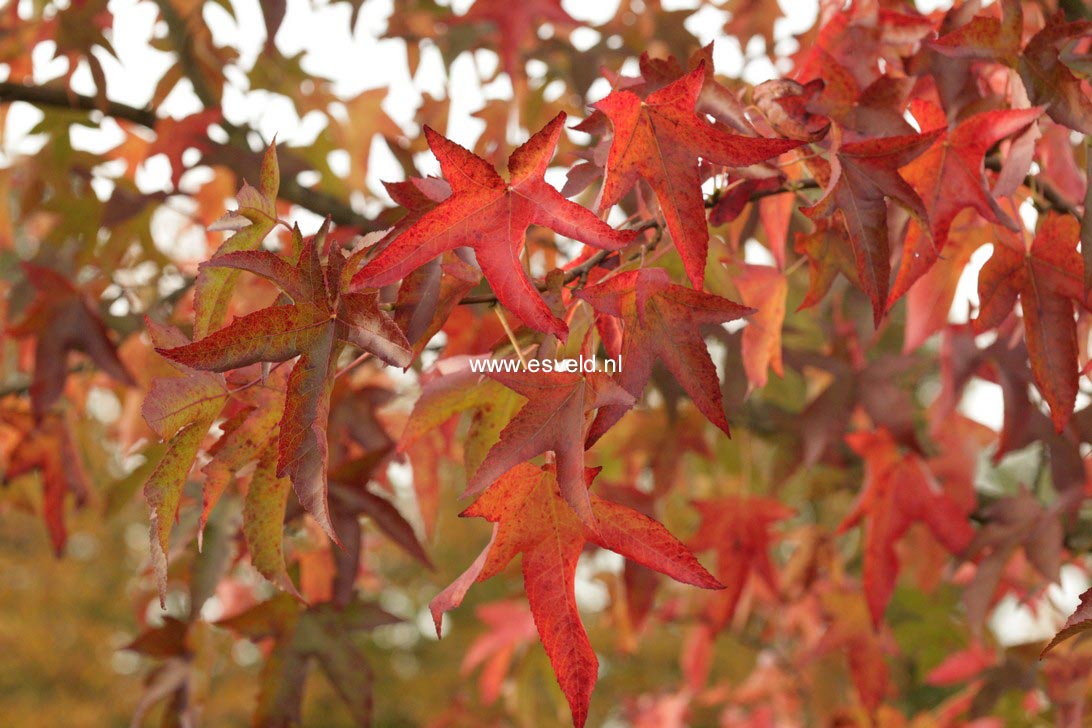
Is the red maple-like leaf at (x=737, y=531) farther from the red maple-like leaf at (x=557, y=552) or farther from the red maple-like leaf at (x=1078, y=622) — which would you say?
the red maple-like leaf at (x=1078, y=622)

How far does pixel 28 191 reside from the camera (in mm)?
1849

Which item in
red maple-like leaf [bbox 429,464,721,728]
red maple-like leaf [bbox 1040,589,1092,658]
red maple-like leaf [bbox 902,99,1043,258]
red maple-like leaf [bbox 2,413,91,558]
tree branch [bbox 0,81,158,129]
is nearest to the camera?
red maple-like leaf [bbox 1040,589,1092,658]

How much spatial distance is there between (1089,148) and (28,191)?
177cm

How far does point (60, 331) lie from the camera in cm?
136

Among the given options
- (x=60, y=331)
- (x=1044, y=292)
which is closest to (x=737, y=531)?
(x=1044, y=292)

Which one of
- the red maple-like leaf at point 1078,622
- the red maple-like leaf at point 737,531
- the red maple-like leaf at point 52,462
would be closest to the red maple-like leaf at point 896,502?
the red maple-like leaf at point 737,531

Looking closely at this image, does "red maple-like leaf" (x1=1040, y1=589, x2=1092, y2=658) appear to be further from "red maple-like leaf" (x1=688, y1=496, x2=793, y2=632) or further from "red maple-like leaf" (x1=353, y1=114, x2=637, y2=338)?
"red maple-like leaf" (x1=688, y1=496, x2=793, y2=632)

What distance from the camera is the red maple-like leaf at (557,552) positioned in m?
0.59

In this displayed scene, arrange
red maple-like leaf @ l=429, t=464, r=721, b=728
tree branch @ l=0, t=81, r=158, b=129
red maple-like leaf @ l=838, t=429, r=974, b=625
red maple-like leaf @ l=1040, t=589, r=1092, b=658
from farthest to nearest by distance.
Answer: tree branch @ l=0, t=81, r=158, b=129, red maple-like leaf @ l=838, t=429, r=974, b=625, red maple-like leaf @ l=429, t=464, r=721, b=728, red maple-like leaf @ l=1040, t=589, r=1092, b=658

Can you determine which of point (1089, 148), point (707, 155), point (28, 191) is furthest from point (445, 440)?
point (28, 191)

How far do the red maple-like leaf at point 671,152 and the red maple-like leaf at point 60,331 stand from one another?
3.03 feet

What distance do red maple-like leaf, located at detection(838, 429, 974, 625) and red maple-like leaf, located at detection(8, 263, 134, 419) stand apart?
97 centimetres

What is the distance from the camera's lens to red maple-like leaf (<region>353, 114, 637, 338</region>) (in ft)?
1.89

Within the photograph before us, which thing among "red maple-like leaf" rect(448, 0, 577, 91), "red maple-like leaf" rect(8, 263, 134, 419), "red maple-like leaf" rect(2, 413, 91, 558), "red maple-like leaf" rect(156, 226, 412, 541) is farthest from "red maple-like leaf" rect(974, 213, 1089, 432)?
"red maple-like leaf" rect(2, 413, 91, 558)
